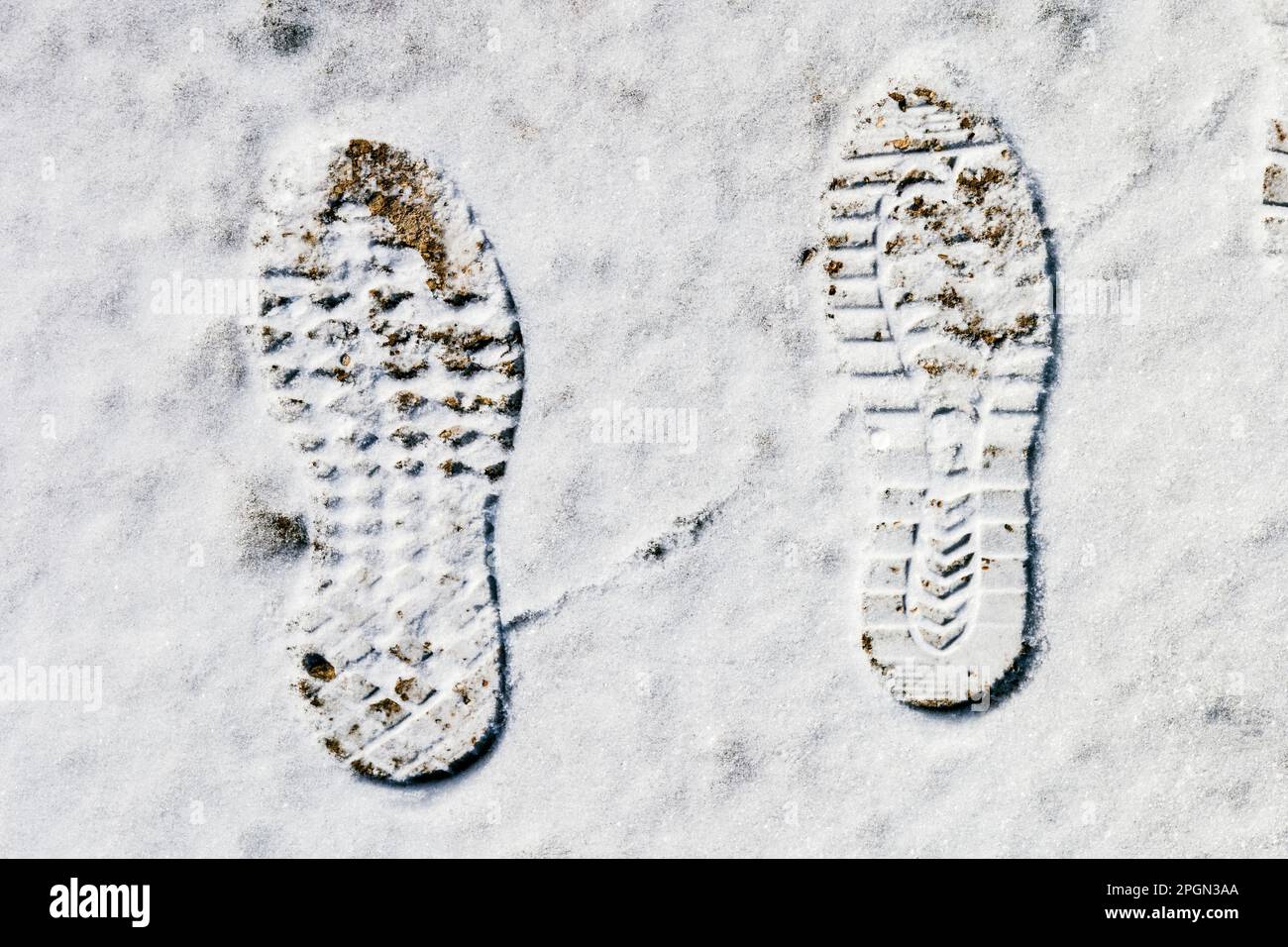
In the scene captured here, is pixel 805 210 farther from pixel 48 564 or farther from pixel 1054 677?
pixel 48 564

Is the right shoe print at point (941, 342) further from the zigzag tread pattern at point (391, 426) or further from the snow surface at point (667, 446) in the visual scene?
the zigzag tread pattern at point (391, 426)

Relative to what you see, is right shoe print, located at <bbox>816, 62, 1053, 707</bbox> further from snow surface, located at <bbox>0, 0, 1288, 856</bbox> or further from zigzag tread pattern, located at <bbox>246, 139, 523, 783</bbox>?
zigzag tread pattern, located at <bbox>246, 139, 523, 783</bbox>

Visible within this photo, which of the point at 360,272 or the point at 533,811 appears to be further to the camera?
the point at 533,811

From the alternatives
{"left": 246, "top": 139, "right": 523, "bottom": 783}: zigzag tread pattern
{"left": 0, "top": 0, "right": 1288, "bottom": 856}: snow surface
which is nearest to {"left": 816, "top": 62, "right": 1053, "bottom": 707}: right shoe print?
{"left": 0, "top": 0, "right": 1288, "bottom": 856}: snow surface

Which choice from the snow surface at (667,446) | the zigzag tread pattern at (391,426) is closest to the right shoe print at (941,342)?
the snow surface at (667,446)
